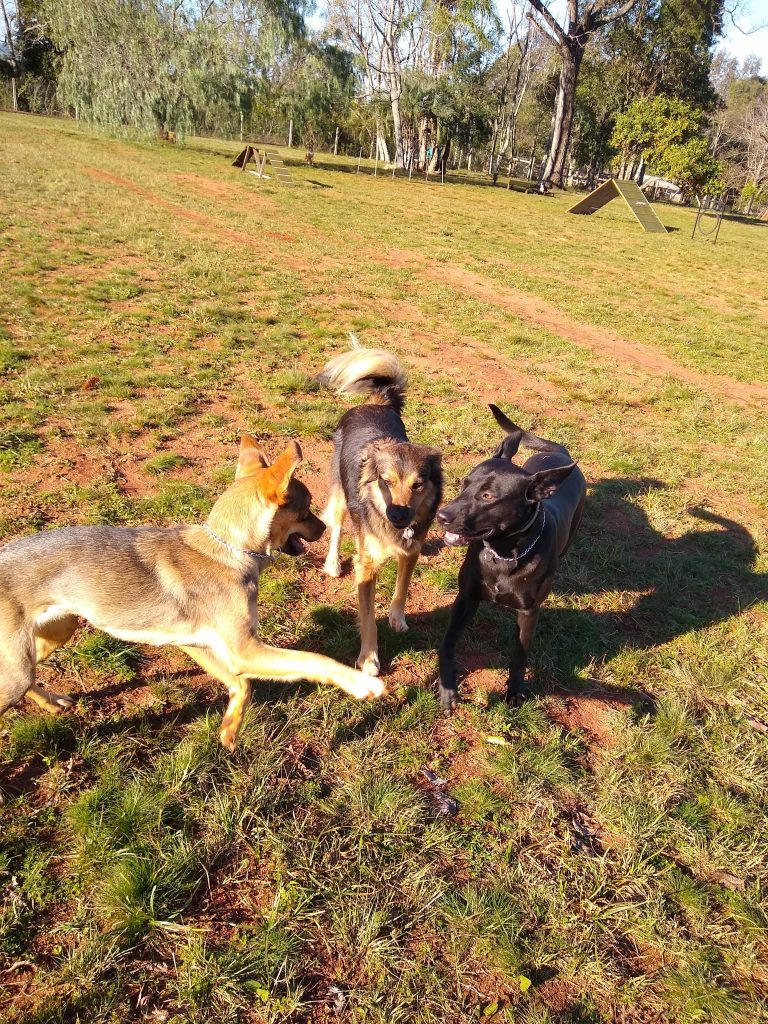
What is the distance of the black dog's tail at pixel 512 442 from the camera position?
3955 millimetres

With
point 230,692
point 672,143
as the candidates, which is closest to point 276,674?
point 230,692

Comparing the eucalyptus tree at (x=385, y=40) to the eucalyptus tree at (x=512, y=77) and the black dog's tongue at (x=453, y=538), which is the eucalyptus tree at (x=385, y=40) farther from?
the black dog's tongue at (x=453, y=538)

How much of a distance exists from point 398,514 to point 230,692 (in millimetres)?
1500

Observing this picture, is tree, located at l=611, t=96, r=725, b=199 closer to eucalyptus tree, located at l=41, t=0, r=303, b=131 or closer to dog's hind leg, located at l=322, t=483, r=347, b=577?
eucalyptus tree, located at l=41, t=0, r=303, b=131

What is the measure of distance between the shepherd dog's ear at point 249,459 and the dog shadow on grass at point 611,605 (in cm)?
123

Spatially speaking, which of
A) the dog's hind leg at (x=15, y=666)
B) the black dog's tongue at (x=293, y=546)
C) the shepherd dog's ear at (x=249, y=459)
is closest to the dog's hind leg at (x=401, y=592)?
the black dog's tongue at (x=293, y=546)

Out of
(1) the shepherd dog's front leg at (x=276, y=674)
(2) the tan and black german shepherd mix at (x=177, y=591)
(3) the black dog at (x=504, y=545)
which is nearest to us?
(2) the tan and black german shepherd mix at (x=177, y=591)

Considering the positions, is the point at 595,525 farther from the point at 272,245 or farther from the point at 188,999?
the point at 272,245

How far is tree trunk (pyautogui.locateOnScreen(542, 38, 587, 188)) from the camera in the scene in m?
39.6

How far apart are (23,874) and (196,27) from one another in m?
44.0

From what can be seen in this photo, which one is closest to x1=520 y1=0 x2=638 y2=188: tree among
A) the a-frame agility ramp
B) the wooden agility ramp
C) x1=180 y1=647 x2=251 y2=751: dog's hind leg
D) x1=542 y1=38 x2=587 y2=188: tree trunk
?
x1=542 y1=38 x2=587 y2=188: tree trunk

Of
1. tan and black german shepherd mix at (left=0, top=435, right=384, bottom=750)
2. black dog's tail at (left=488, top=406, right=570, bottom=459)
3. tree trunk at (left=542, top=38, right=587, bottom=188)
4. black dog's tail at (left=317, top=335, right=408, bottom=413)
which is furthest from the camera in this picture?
tree trunk at (left=542, top=38, right=587, bottom=188)

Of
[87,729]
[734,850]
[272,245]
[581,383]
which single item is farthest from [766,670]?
[272,245]

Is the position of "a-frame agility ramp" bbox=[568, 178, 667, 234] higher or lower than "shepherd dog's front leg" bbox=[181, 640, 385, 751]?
higher
